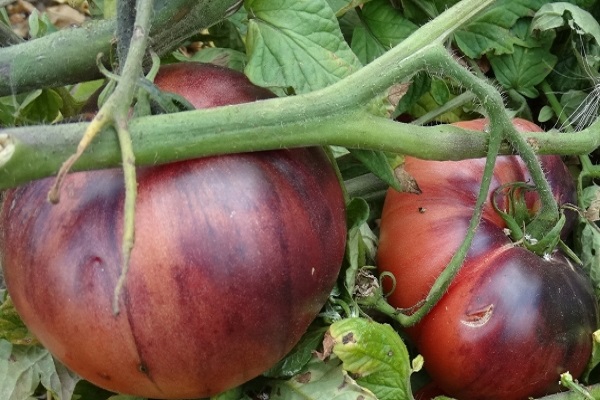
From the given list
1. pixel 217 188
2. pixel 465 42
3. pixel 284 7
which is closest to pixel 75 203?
pixel 217 188

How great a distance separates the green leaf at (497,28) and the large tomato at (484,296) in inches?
12.3

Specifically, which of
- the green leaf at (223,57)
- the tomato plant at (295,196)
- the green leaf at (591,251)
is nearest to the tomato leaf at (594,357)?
the tomato plant at (295,196)

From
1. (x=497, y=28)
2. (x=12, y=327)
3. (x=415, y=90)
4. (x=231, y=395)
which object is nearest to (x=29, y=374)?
(x=12, y=327)

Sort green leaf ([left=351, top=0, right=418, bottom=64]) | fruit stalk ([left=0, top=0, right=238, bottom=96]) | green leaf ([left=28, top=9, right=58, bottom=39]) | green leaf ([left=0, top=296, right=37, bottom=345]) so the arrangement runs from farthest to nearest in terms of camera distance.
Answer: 1. green leaf ([left=351, top=0, right=418, bottom=64])
2. green leaf ([left=28, top=9, right=58, bottom=39])
3. green leaf ([left=0, top=296, right=37, bottom=345])
4. fruit stalk ([left=0, top=0, right=238, bottom=96])

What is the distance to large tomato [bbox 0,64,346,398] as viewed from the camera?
720mm

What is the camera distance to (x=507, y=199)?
1.03 meters

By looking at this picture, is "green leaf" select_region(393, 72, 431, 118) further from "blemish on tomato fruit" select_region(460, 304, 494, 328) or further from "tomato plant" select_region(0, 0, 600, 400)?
"blemish on tomato fruit" select_region(460, 304, 494, 328)

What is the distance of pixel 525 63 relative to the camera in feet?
4.28

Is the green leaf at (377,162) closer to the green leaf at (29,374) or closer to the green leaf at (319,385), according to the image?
A: the green leaf at (319,385)

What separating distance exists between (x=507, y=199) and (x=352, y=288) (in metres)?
0.24

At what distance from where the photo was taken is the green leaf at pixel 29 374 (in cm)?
103

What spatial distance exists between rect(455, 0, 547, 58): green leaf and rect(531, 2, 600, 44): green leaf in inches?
1.3

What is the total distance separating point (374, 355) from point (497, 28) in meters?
0.65

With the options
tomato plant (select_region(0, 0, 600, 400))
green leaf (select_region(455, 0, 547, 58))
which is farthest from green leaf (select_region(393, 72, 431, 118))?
green leaf (select_region(455, 0, 547, 58))
